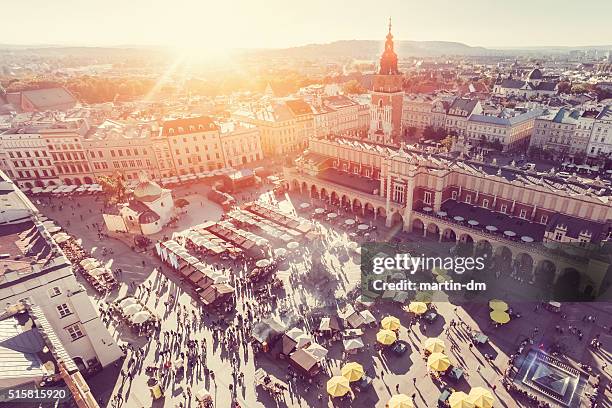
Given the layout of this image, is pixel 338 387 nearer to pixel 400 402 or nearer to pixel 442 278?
pixel 400 402

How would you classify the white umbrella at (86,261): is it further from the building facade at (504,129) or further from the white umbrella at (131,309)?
the building facade at (504,129)

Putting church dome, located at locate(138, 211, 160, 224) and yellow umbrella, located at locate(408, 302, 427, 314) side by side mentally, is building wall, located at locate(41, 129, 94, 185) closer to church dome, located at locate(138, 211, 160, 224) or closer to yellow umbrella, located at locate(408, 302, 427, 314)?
church dome, located at locate(138, 211, 160, 224)

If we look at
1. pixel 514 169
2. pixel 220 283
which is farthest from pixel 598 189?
pixel 220 283

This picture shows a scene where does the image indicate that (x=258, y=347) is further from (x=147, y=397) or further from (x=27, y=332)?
(x=27, y=332)

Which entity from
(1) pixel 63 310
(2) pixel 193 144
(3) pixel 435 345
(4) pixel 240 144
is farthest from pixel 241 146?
(3) pixel 435 345

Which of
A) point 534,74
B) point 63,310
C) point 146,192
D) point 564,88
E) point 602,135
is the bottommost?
point 564,88

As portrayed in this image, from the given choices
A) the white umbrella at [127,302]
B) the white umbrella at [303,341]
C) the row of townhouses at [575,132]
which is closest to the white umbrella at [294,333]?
the white umbrella at [303,341]

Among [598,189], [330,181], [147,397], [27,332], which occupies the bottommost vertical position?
[147,397]
